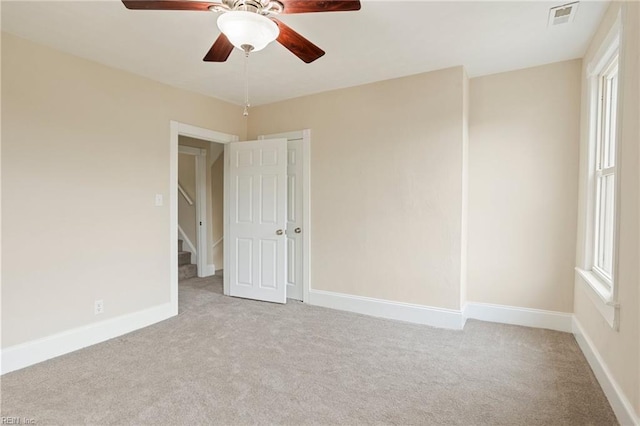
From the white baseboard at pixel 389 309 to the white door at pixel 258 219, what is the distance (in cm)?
51

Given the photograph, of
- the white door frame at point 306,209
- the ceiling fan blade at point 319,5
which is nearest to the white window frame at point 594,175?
the ceiling fan blade at point 319,5

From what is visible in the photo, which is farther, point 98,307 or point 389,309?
point 389,309

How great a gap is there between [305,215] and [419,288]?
1566 millimetres

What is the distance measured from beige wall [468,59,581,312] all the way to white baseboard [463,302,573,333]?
58 millimetres

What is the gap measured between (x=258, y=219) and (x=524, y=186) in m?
2.96

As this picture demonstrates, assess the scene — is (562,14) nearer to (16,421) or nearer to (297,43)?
(297,43)

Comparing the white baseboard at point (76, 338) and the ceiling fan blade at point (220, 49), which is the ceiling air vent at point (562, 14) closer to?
the ceiling fan blade at point (220, 49)

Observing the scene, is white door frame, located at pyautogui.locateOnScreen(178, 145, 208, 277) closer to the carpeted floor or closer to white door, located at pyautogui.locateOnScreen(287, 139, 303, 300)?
white door, located at pyautogui.locateOnScreen(287, 139, 303, 300)

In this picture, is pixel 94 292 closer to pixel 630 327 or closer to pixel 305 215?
pixel 305 215

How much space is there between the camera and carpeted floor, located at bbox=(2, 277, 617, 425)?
6.63ft

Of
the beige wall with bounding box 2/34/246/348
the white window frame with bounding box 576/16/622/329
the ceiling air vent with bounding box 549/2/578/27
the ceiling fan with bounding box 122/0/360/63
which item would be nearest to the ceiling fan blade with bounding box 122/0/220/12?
the ceiling fan with bounding box 122/0/360/63

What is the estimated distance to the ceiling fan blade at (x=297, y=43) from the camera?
1950mm

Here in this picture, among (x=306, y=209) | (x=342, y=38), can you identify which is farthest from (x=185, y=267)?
(x=342, y=38)

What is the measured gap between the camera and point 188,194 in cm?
604
